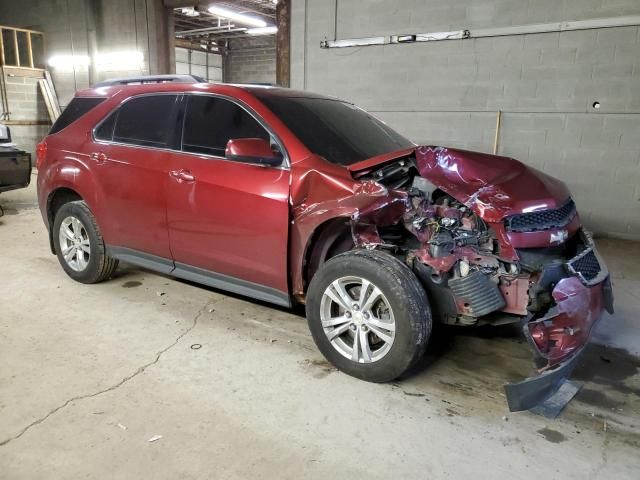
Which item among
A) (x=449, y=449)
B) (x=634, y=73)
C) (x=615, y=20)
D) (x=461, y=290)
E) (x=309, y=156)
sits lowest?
(x=449, y=449)

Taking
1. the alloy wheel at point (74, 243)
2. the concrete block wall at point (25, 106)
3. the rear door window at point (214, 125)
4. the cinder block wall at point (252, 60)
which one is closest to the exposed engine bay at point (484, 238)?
the rear door window at point (214, 125)

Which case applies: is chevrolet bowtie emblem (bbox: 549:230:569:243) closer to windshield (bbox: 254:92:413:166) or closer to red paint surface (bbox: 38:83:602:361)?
red paint surface (bbox: 38:83:602:361)

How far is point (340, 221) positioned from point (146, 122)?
6.25 feet

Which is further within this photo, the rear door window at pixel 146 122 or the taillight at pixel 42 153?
the taillight at pixel 42 153

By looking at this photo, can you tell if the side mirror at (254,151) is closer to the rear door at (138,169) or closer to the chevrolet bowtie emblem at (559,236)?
the rear door at (138,169)

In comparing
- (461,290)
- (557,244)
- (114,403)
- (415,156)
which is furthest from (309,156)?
(114,403)

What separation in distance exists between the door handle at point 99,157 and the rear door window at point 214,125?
832mm

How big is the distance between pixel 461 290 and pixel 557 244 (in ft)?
1.96

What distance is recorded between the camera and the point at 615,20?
6.21m

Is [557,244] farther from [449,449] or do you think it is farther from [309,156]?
[309,156]

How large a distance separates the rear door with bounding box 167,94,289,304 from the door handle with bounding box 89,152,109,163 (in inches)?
30.4

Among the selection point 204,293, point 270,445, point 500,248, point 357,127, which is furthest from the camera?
point 204,293

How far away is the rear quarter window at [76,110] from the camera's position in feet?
13.9

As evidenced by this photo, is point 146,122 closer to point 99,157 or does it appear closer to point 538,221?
point 99,157
